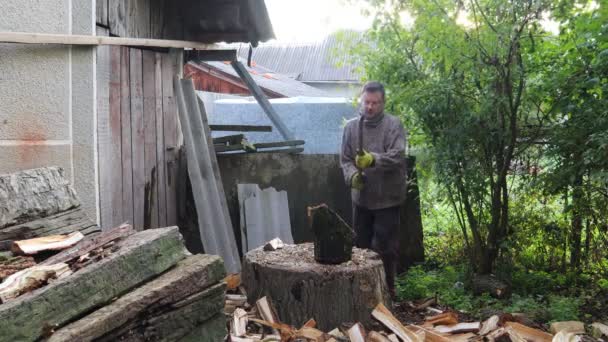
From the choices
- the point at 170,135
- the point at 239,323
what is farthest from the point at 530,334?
the point at 170,135

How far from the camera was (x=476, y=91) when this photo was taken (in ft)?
18.5

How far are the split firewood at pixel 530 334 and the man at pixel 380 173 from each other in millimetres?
1375

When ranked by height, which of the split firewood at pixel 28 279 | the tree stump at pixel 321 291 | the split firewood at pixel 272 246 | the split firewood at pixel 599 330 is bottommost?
the split firewood at pixel 599 330

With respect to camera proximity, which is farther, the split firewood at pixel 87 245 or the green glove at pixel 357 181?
the green glove at pixel 357 181

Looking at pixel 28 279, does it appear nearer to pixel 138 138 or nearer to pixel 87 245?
pixel 87 245

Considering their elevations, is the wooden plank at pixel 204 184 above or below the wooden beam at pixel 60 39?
below

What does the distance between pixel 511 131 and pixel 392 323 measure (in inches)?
88.8

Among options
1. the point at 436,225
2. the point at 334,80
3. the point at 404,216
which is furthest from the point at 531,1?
the point at 334,80

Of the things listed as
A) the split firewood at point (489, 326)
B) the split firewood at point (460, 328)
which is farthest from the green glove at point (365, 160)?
the split firewood at point (489, 326)

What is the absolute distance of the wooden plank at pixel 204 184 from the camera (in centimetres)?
564

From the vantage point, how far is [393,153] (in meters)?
5.06

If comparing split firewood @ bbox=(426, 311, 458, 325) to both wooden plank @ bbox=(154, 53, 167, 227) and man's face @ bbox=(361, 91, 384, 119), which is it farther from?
wooden plank @ bbox=(154, 53, 167, 227)

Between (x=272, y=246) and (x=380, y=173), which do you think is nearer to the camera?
(x=272, y=246)

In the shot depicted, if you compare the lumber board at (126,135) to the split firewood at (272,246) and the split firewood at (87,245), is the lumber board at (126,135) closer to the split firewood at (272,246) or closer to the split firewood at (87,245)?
the split firewood at (272,246)
